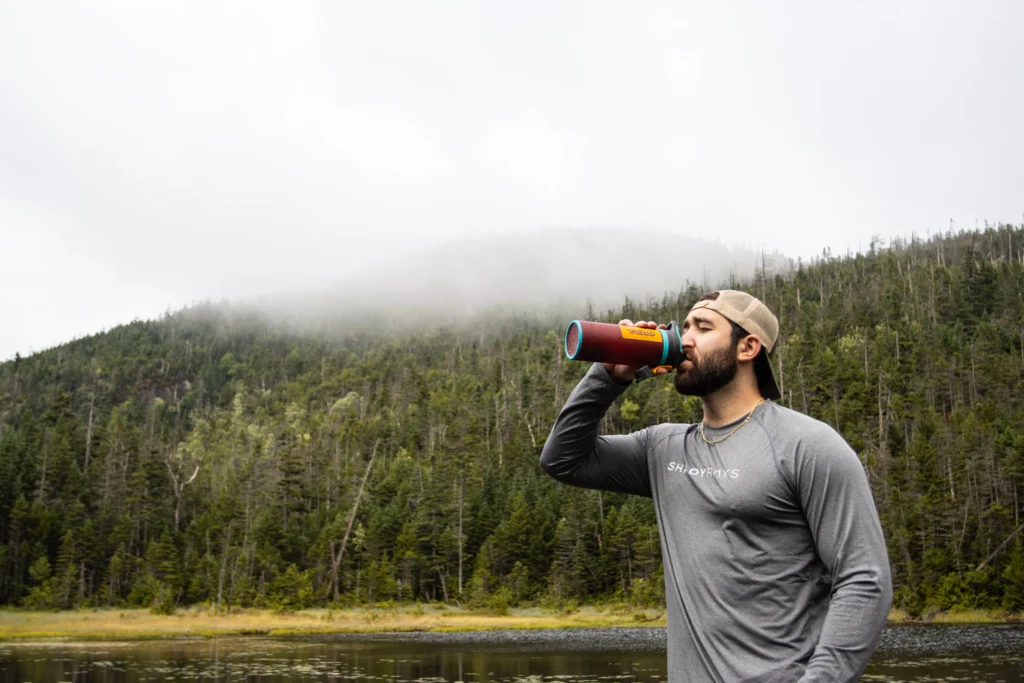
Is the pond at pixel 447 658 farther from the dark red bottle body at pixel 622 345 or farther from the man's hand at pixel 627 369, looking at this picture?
the dark red bottle body at pixel 622 345

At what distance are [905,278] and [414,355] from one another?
102515 millimetres

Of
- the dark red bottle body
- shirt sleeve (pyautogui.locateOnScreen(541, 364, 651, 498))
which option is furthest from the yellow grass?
the dark red bottle body

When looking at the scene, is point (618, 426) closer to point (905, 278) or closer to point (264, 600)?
point (264, 600)

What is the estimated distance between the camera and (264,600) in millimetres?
72375

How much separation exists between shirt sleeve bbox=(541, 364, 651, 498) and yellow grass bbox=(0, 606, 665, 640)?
58.4 m

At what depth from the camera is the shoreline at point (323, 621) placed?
187ft

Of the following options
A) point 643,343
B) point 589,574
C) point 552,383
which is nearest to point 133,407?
point 552,383

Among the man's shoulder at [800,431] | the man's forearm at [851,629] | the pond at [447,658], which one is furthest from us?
the pond at [447,658]

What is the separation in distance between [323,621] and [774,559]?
67.6 m

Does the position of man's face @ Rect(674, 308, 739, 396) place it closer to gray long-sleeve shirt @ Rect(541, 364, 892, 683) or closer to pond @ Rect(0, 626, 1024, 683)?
gray long-sleeve shirt @ Rect(541, 364, 892, 683)

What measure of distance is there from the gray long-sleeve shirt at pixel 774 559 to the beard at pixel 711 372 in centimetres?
18

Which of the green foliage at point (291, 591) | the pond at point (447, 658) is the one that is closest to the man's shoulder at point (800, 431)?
the pond at point (447, 658)

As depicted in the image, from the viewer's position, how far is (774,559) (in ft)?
10.2

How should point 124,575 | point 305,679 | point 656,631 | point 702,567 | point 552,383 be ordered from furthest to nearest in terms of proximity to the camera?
point 552,383
point 124,575
point 656,631
point 305,679
point 702,567
